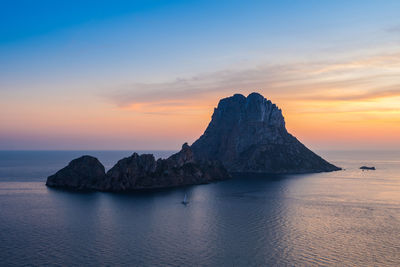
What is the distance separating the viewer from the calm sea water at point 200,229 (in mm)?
66250

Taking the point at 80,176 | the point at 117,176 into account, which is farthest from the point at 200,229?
the point at 80,176

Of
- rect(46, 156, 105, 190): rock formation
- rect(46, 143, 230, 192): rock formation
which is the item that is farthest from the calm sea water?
rect(46, 156, 105, 190): rock formation

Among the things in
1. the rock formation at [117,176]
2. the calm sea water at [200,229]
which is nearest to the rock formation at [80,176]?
the rock formation at [117,176]

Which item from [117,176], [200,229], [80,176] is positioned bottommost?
[200,229]

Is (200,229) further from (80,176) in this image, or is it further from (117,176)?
(80,176)

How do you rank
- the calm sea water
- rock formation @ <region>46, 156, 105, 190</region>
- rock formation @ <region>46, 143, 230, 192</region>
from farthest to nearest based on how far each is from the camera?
rock formation @ <region>46, 156, 105, 190</region>, rock formation @ <region>46, 143, 230, 192</region>, the calm sea water

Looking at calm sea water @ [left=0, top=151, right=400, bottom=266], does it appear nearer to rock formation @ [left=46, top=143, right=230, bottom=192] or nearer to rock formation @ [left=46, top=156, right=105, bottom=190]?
rock formation @ [left=46, top=143, right=230, bottom=192]

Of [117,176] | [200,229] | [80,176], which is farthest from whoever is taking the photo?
[80,176]

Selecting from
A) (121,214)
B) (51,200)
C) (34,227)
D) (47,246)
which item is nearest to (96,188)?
(51,200)

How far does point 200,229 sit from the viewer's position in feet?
289

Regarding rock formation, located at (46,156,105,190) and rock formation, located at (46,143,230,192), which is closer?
rock formation, located at (46,143,230,192)

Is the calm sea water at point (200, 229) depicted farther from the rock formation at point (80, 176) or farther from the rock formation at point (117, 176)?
the rock formation at point (80, 176)

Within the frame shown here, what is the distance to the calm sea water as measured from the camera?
66.2 meters

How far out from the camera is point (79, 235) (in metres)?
81.5
